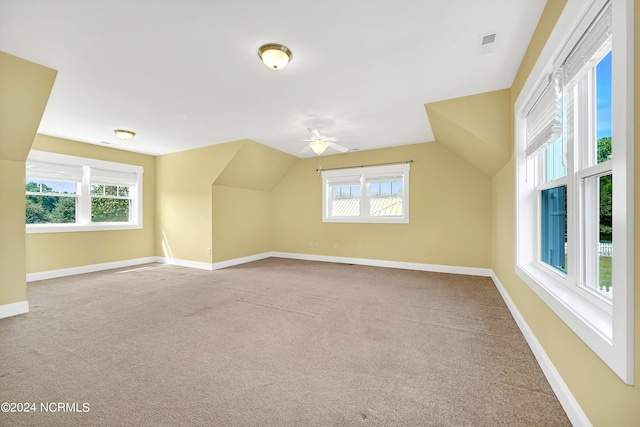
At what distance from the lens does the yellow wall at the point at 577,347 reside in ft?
3.10

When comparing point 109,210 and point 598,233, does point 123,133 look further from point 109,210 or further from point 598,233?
point 598,233

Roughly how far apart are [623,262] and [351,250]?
5219 millimetres

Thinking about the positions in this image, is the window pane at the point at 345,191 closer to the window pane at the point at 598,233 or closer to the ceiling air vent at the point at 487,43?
the ceiling air vent at the point at 487,43

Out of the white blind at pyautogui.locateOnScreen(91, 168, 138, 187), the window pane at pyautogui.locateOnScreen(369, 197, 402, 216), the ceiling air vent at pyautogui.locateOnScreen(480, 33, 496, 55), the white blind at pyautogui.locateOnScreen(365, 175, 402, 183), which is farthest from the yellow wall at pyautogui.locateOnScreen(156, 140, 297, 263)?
the ceiling air vent at pyautogui.locateOnScreen(480, 33, 496, 55)

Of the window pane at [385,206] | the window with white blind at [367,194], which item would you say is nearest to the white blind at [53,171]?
the window with white blind at [367,194]

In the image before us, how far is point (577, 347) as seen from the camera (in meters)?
1.40

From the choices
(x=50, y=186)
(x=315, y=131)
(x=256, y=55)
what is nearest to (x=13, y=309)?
(x=50, y=186)

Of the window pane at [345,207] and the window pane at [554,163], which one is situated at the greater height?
the window pane at [554,163]

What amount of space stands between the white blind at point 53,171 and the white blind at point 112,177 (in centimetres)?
25

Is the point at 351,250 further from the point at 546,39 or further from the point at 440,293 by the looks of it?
the point at 546,39

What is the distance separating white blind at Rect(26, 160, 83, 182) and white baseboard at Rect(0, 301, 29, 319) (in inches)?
105

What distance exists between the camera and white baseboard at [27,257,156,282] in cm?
453

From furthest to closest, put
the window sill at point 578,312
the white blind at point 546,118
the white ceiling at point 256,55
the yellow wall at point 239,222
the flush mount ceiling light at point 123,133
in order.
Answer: the yellow wall at point 239,222 → the flush mount ceiling light at point 123,133 → the white ceiling at point 256,55 → the white blind at point 546,118 → the window sill at point 578,312

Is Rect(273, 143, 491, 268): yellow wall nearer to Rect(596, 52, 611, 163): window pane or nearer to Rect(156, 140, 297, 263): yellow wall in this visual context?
Rect(156, 140, 297, 263): yellow wall
